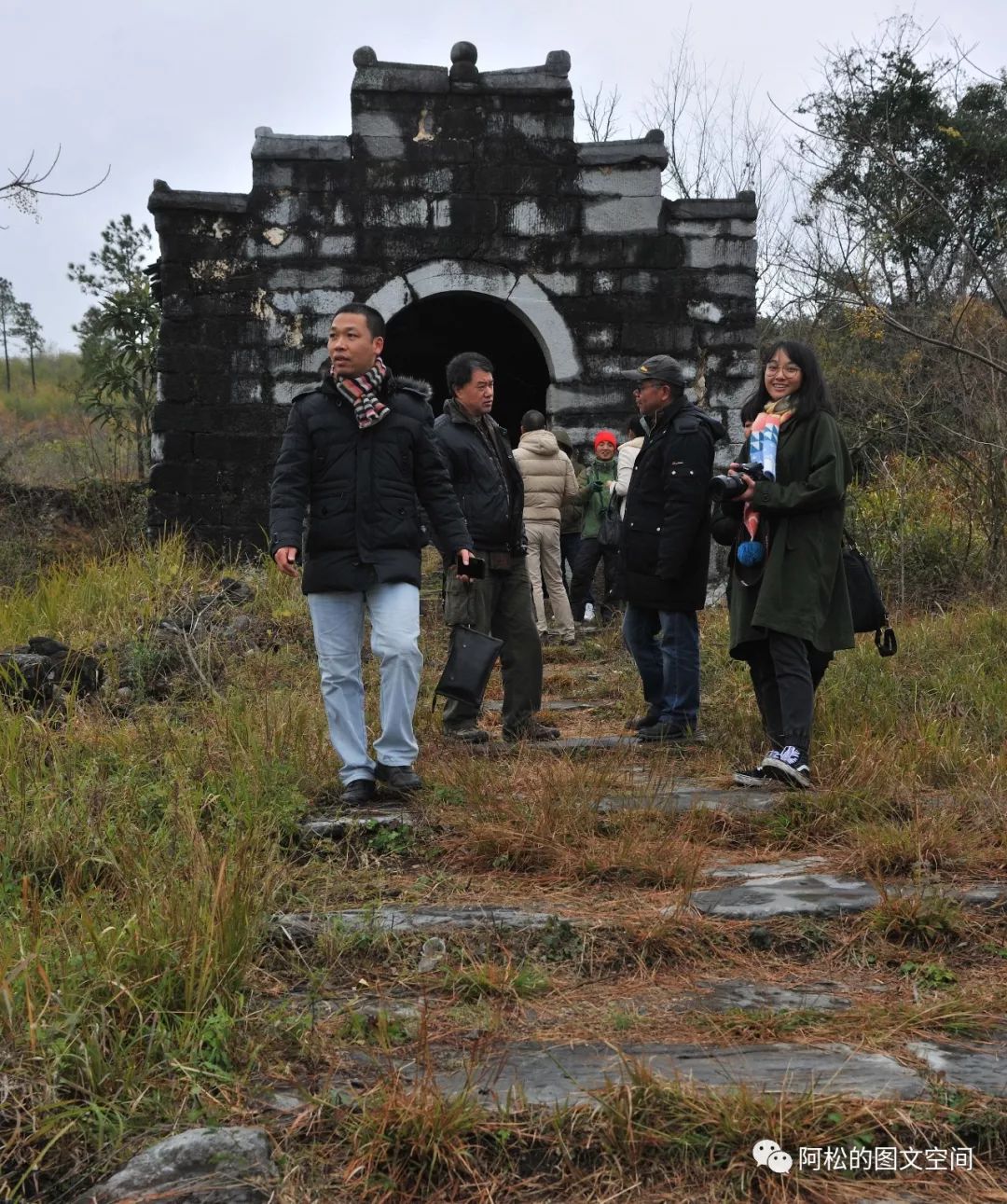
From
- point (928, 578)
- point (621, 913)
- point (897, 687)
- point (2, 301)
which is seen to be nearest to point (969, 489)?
point (928, 578)

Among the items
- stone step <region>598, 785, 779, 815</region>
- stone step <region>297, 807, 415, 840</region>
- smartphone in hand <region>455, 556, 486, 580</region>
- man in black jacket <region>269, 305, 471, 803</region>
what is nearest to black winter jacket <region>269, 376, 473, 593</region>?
man in black jacket <region>269, 305, 471, 803</region>

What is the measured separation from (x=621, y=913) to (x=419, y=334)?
11018 millimetres

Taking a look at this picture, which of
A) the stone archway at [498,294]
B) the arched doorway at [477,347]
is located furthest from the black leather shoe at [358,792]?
the arched doorway at [477,347]

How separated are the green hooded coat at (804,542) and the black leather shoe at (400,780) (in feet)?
4.36

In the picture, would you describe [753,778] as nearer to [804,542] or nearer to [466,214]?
[804,542]

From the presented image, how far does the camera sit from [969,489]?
895 cm

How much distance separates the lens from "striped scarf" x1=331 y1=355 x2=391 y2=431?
4.58m

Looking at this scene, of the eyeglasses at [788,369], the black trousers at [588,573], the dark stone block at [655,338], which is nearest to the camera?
the eyeglasses at [788,369]

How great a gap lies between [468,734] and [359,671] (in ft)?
4.03

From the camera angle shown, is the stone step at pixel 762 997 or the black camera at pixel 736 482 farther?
the black camera at pixel 736 482

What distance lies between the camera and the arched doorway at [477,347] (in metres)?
13.2

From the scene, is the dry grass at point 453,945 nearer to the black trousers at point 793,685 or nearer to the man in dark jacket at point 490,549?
the black trousers at point 793,685

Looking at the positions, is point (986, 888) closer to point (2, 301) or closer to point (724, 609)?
point (724, 609)

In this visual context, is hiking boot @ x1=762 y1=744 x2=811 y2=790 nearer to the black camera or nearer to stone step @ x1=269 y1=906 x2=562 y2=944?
the black camera
